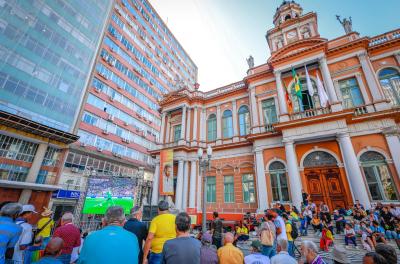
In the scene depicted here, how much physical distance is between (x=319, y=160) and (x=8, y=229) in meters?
14.2

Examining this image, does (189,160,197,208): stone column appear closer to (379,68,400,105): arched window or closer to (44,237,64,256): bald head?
(44,237,64,256): bald head

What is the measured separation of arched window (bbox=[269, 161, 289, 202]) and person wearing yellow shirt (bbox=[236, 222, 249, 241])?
4.17 m

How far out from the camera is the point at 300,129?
12281 millimetres

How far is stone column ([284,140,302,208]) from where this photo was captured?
11.1 metres

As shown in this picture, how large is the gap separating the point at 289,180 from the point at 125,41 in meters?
29.6

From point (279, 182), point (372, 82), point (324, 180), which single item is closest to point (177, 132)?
point (279, 182)

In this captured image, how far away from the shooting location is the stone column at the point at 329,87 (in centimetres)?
1171

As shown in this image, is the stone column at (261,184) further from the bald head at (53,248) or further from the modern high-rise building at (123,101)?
the bald head at (53,248)

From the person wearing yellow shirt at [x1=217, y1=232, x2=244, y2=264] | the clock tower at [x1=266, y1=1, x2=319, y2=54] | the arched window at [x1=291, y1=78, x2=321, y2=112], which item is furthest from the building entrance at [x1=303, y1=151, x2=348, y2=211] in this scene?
the person wearing yellow shirt at [x1=217, y1=232, x2=244, y2=264]

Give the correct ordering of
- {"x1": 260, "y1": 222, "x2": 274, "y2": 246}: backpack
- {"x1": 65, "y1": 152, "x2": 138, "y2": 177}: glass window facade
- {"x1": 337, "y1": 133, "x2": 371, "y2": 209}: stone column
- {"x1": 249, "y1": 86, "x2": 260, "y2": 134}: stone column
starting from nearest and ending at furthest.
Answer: {"x1": 260, "y1": 222, "x2": 274, "y2": 246}: backpack, {"x1": 337, "y1": 133, "x2": 371, "y2": 209}: stone column, {"x1": 249, "y1": 86, "x2": 260, "y2": 134}: stone column, {"x1": 65, "y1": 152, "x2": 138, "y2": 177}: glass window facade

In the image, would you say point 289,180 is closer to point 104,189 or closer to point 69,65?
point 104,189

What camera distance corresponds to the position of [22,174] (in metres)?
15.3

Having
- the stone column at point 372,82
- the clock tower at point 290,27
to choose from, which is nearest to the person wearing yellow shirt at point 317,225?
the stone column at point 372,82

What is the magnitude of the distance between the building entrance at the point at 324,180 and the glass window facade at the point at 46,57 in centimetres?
2271
